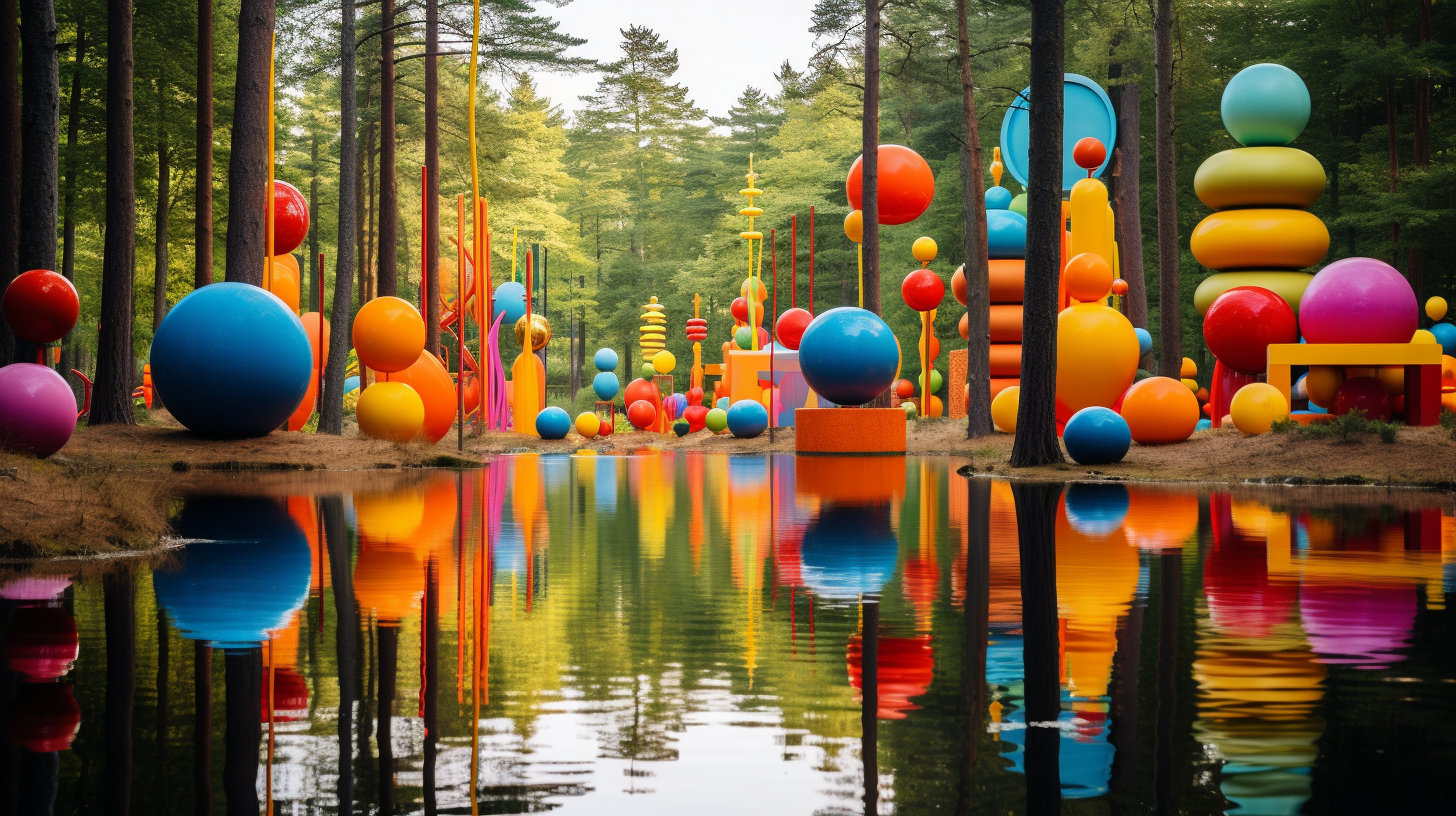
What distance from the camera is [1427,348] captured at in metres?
19.3

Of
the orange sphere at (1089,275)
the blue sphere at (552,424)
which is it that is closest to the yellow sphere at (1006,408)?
the orange sphere at (1089,275)

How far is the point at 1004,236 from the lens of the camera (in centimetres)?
2958

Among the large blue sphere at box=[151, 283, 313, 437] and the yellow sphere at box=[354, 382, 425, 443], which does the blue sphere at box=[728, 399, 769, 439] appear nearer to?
the yellow sphere at box=[354, 382, 425, 443]

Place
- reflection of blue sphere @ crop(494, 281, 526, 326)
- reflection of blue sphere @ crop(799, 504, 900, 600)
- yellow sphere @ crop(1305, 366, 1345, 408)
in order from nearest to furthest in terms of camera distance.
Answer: reflection of blue sphere @ crop(799, 504, 900, 600), yellow sphere @ crop(1305, 366, 1345, 408), reflection of blue sphere @ crop(494, 281, 526, 326)

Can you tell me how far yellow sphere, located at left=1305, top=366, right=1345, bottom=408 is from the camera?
65.8ft

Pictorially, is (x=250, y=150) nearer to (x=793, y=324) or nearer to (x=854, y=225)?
(x=854, y=225)

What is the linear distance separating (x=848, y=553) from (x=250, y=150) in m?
12.7

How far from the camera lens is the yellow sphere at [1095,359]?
72.5ft

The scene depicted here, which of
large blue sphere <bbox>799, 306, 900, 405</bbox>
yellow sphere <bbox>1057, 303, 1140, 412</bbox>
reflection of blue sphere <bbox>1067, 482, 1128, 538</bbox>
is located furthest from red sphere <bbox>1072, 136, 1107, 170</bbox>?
reflection of blue sphere <bbox>1067, 482, 1128, 538</bbox>

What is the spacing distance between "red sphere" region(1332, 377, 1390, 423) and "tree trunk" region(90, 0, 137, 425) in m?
18.3

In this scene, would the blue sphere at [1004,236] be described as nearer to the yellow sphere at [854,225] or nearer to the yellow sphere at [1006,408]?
the yellow sphere at [854,225]

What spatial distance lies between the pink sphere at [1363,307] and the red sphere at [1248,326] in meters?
Answer: 1.59

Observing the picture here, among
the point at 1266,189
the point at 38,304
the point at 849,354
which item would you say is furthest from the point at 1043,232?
the point at 38,304

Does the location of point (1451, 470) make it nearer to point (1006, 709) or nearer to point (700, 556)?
point (700, 556)
